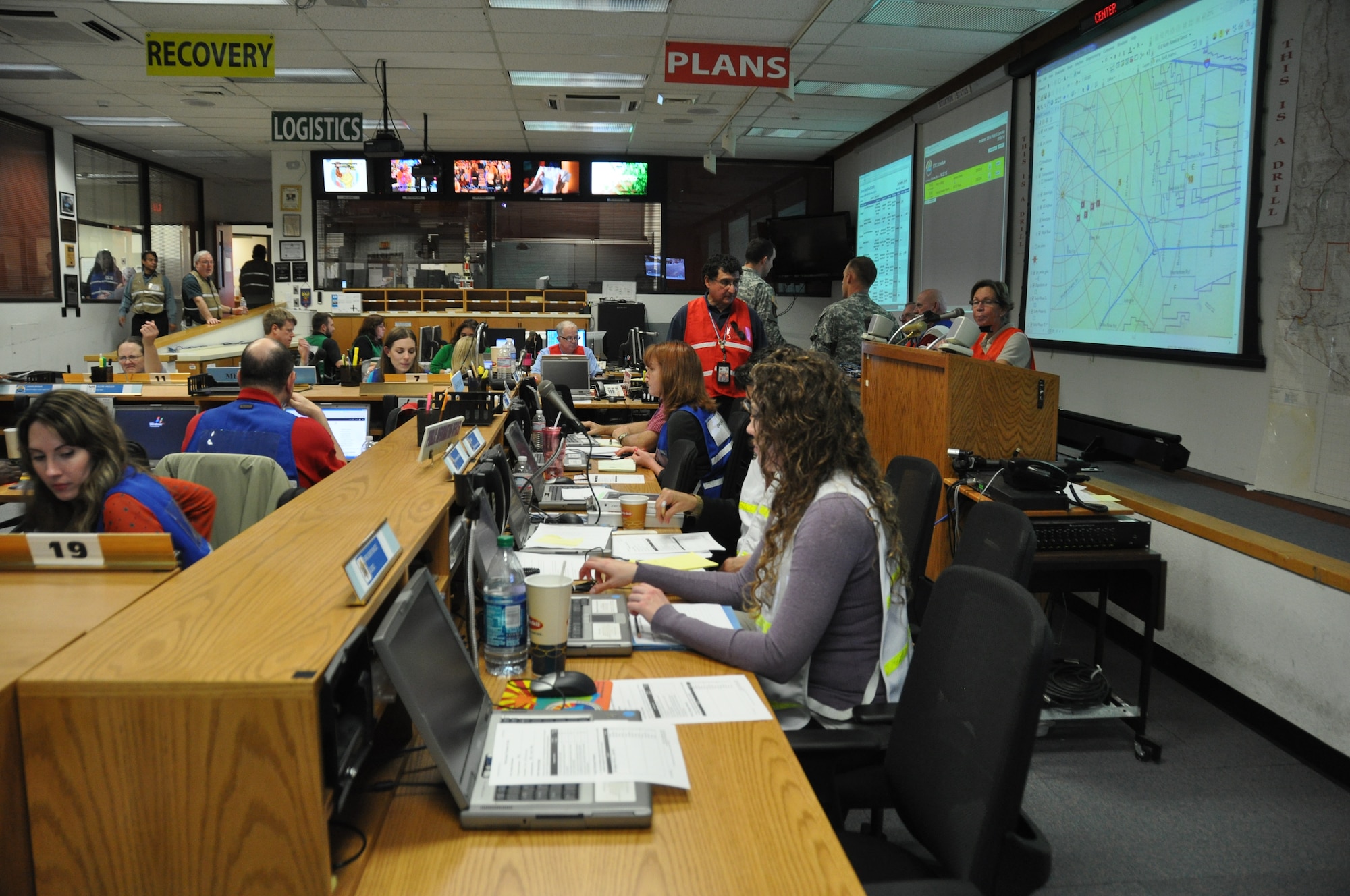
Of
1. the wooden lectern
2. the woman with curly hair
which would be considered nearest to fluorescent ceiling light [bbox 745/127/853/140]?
the wooden lectern

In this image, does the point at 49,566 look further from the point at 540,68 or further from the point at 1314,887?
the point at 540,68

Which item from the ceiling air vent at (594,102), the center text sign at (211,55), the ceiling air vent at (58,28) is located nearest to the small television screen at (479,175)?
the ceiling air vent at (594,102)

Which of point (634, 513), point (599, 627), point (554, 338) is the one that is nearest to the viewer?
point (599, 627)

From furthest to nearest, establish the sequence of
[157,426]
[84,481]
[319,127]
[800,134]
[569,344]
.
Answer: [800,134] < [569,344] < [319,127] < [157,426] < [84,481]

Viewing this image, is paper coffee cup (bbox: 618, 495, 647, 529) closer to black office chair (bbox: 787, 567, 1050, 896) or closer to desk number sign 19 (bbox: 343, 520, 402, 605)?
black office chair (bbox: 787, 567, 1050, 896)

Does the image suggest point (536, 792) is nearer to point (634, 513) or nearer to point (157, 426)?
point (634, 513)

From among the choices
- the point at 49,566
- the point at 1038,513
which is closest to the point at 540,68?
the point at 1038,513

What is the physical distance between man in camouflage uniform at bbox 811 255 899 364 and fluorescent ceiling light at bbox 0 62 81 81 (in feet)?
20.6

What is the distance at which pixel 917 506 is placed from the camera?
283cm

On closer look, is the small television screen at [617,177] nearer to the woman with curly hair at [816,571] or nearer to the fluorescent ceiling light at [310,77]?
the fluorescent ceiling light at [310,77]

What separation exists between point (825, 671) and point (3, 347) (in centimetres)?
982

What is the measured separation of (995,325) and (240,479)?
3.90m

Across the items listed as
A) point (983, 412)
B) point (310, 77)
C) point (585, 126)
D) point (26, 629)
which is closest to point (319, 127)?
point (310, 77)

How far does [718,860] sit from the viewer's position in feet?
3.89
